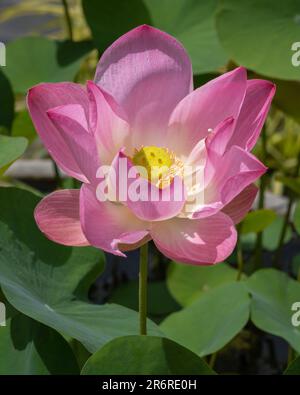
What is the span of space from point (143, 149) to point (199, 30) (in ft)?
2.19

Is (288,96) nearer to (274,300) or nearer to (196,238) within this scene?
(274,300)

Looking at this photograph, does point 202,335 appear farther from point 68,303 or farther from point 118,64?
point 118,64

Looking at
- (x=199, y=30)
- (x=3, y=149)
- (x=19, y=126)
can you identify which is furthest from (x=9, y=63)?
(x=3, y=149)

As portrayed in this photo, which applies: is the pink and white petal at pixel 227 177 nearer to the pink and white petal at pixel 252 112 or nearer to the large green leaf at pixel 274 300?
the pink and white petal at pixel 252 112

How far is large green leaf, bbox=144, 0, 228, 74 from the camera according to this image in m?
1.28

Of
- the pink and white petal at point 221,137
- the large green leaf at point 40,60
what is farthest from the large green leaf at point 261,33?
the pink and white petal at point 221,137

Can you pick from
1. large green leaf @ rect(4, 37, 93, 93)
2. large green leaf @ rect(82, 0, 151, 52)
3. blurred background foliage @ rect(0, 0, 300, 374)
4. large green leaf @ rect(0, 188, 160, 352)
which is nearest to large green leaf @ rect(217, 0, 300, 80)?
blurred background foliage @ rect(0, 0, 300, 374)

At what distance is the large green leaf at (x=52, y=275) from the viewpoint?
28.1 inches

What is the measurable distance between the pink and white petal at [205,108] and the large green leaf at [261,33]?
49 cm

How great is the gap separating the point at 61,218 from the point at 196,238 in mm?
111

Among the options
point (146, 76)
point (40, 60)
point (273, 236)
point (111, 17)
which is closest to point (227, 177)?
point (146, 76)

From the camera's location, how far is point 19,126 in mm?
1360

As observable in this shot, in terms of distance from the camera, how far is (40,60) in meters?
1.40

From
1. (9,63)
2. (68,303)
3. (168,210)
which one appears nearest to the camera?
(168,210)
